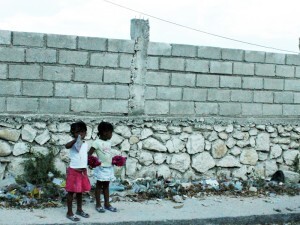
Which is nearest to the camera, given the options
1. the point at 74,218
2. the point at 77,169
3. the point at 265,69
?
the point at 74,218

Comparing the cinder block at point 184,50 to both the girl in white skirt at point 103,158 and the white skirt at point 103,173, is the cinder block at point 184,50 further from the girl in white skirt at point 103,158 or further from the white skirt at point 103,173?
the white skirt at point 103,173

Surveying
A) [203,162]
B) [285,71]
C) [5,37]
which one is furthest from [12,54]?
[285,71]

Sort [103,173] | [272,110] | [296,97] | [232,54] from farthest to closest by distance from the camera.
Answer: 1. [296,97]
2. [272,110]
3. [232,54]
4. [103,173]

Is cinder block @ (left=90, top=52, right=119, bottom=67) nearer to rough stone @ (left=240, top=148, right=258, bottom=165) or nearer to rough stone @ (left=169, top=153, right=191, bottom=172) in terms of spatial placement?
rough stone @ (left=169, top=153, right=191, bottom=172)

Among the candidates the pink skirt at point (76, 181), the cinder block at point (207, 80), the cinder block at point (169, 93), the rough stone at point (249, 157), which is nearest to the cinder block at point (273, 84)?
the cinder block at point (207, 80)

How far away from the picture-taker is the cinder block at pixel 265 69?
26.4 feet

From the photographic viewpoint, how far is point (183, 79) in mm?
7535

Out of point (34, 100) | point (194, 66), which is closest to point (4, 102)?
point (34, 100)

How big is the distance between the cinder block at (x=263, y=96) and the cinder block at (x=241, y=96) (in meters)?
0.10

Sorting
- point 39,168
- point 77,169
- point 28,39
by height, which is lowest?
point 39,168

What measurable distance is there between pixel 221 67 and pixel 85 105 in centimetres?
230

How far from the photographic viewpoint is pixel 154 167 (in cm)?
743

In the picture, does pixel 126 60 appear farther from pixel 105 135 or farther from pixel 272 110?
pixel 272 110

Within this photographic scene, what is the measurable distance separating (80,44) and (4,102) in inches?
52.0
